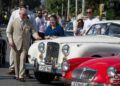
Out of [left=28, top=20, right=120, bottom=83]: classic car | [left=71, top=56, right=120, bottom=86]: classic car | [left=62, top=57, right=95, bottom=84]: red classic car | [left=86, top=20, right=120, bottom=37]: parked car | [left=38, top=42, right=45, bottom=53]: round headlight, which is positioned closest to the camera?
[left=71, top=56, right=120, bottom=86]: classic car

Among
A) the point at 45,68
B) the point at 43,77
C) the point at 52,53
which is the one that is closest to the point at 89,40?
the point at 52,53

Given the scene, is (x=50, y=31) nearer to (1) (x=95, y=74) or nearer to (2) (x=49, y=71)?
(2) (x=49, y=71)

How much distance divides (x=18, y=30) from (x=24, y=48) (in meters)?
0.48

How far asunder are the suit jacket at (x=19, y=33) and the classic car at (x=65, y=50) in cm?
38

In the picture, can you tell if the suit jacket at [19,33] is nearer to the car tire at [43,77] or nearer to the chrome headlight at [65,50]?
the car tire at [43,77]

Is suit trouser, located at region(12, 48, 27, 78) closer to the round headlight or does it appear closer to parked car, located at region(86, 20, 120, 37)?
the round headlight

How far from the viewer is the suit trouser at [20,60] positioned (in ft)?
44.8

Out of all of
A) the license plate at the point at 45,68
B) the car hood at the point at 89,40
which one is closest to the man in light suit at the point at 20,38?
the license plate at the point at 45,68

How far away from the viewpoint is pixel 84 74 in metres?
8.91

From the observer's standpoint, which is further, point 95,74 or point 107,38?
point 107,38

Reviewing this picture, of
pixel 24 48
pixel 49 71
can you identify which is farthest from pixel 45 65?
pixel 24 48

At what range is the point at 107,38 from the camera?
13133mm

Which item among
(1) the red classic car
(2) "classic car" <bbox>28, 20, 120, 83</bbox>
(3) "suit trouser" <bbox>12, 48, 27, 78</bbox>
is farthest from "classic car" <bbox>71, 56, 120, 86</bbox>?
(3) "suit trouser" <bbox>12, 48, 27, 78</bbox>

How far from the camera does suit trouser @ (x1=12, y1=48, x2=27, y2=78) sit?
13641mm
